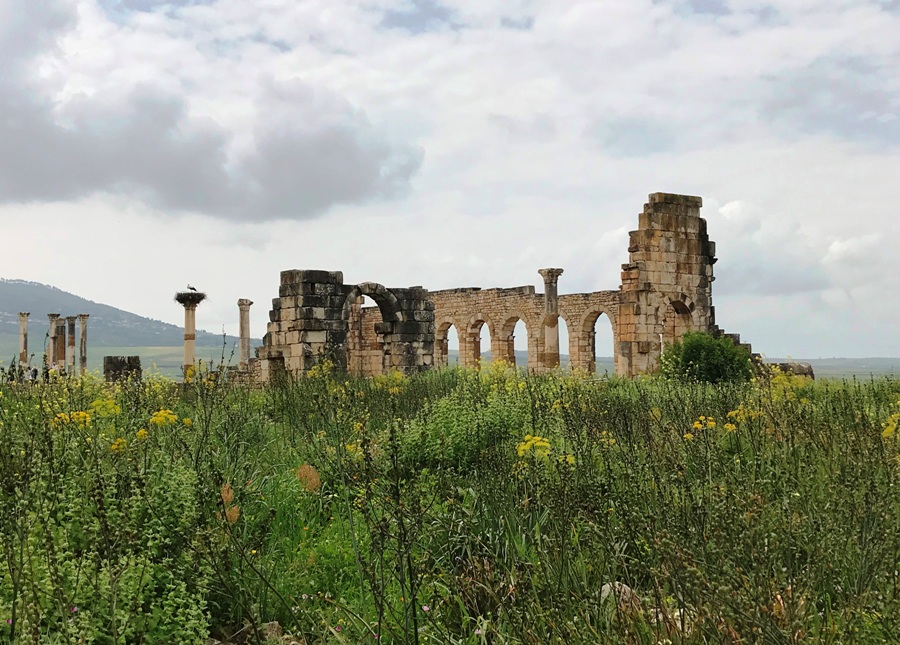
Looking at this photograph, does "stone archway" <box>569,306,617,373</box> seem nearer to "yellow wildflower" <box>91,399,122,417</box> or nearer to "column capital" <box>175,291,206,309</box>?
"column capital" <box>175,291,206,309</box>

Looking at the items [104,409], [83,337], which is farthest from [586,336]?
[104,409]

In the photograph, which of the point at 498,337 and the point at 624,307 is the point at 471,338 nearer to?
the point at 498,337

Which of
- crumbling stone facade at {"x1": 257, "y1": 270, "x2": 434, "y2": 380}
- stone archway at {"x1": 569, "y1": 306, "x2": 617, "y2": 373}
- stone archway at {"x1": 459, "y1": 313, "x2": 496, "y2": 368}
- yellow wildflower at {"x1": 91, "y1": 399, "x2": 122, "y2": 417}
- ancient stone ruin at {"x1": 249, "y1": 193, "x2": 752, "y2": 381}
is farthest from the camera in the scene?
stone archway at {"x1": 459, "y1": 313, "x2": 496, "y2": 368}

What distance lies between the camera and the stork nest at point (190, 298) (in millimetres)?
25016

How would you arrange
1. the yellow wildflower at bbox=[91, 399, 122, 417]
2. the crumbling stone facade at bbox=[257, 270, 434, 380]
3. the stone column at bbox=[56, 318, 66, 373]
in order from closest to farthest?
the yellow wildflower at bbox=[91, 399, 122, 417] < the crumbling stone facade at bbox=[257, 270, 434, 380] < the stone column at bbox=[56, 318, 66, 373]

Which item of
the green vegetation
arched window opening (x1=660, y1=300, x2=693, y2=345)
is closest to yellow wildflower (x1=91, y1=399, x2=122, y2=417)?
the green vegetation

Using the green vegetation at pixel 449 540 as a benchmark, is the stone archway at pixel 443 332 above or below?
above

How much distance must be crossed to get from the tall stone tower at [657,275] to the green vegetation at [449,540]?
39.4 ft

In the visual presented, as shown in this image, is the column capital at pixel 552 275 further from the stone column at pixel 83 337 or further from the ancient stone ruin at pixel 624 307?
the stone column at pixel 83 337

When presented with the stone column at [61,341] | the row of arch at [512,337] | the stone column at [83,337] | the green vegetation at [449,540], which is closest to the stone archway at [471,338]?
the row of arch at [512,337]

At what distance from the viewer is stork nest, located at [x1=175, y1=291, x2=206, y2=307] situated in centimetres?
2502

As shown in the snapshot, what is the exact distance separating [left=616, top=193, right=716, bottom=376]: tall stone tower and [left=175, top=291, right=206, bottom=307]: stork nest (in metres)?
12.7

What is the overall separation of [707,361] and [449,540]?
43.1 feet

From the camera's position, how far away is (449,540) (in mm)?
4496
